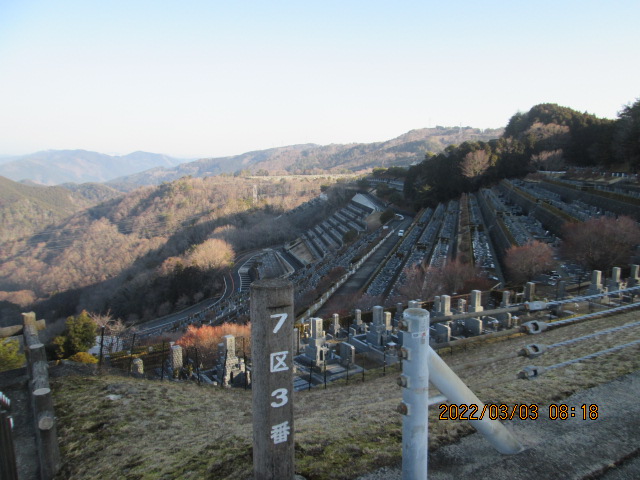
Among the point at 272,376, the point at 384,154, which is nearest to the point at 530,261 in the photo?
the point at 272,376

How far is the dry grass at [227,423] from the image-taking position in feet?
10.5

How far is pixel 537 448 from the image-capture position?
9.81 ft

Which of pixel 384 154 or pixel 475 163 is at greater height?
pixel 384 154

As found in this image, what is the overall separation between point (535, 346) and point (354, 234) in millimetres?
35585

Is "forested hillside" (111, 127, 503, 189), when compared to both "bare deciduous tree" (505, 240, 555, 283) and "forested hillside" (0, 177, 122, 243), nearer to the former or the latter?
"forested hillside" (0, 177, 122, 243)

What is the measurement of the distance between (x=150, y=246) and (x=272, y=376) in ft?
210

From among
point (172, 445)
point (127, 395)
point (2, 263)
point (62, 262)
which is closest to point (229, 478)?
point (172, 445)

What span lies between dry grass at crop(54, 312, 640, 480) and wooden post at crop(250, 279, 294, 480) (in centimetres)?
45

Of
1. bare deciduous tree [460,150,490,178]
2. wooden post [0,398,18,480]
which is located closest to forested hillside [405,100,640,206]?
bare deciduous tree [460,150,490,178]

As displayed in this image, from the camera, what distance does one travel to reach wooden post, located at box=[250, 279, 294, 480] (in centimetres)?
238

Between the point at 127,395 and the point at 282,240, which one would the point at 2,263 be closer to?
the point at 282,240

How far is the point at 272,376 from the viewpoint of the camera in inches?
96.4

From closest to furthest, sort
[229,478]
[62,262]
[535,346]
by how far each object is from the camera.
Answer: [535,346], [229,478], [62,262]
